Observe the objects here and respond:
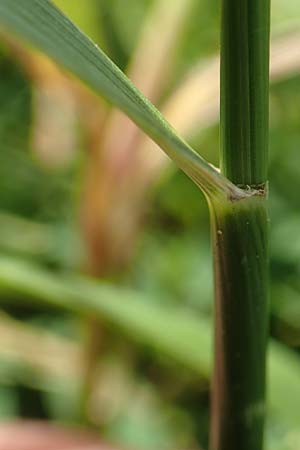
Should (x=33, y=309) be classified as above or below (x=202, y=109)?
below

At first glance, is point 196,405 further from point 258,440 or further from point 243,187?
point 243,187

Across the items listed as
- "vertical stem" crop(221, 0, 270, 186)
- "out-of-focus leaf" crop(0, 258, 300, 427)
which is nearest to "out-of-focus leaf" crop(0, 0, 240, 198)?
"vertical stem" crop(221, 0, 270, 186)

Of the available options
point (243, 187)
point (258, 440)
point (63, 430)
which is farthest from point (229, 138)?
point (63, 430)

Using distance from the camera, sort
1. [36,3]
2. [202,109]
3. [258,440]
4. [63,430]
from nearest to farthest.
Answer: [36,3]
[258,440]
[63,430]
[202,109]

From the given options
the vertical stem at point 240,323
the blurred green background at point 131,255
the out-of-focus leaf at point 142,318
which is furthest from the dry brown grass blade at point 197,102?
the vertical stem at point 240,323

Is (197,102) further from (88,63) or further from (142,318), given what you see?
(88,63)

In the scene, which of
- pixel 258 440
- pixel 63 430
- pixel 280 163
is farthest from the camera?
pixel 280 163

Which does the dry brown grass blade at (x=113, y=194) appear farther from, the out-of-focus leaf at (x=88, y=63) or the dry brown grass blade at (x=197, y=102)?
the out-of-focus leaf at (x=88, y=63)
